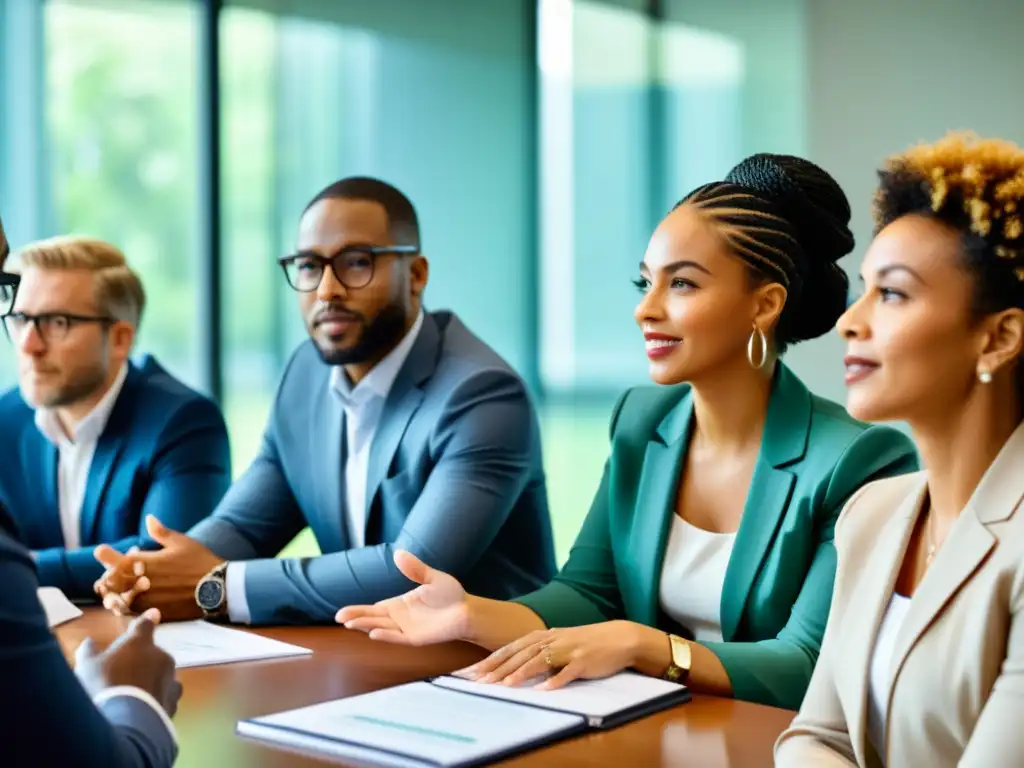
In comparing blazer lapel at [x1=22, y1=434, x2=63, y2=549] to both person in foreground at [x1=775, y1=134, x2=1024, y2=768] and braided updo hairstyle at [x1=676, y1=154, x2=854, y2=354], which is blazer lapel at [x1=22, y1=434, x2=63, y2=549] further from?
person in foreground at [x1=775, y1=134, x2=1024, y2=768]

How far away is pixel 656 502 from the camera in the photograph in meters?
2.48

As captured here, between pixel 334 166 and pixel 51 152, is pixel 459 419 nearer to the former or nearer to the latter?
pixel 51 152

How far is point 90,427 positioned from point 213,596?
945mm

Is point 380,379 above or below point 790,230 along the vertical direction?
below

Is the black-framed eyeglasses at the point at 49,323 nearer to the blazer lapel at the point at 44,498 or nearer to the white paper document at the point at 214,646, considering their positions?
the blazer lapel at the point at 44,498

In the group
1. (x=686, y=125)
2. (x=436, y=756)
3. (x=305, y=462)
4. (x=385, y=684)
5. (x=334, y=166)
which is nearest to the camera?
(x=436, y=756)

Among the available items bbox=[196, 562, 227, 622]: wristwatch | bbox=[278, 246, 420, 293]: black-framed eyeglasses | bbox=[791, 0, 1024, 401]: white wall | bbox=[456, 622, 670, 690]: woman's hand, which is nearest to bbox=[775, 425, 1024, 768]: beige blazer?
bbox=[456, 622, 670, 690]: woman's hand

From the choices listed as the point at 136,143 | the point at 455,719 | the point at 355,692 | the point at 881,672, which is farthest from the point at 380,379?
the point at 136,143

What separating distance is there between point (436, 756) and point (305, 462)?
1693 millimetres

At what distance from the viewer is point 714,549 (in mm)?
2398

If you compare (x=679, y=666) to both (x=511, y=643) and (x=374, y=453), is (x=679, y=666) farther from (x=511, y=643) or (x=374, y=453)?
(x=374, y=453)

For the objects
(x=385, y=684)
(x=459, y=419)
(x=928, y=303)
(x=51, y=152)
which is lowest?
(x=385, y=684)

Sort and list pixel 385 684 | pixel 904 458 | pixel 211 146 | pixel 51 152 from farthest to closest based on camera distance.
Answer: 1. pixel 211 146
2. pixel 51 152
3. pixel 904 458
4. pixel 385 684

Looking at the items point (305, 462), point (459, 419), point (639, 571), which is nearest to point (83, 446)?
point (305, 462)
